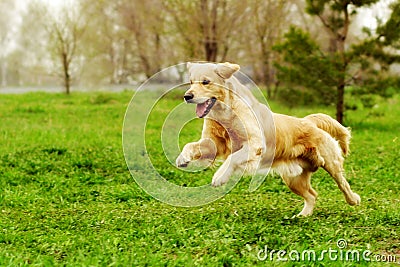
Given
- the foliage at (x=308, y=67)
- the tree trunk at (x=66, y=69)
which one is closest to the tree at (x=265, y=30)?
the foliage at (x=308, y=67)

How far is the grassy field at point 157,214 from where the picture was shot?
164 inches

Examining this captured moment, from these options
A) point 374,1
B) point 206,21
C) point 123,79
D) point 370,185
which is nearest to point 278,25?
point 206,21

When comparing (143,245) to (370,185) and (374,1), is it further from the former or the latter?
(374,1)

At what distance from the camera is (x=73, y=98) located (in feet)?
58.4

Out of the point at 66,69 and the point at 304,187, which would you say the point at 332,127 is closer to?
the point at 304,187

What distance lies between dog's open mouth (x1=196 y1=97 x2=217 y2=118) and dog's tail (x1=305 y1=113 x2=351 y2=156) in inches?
56.5

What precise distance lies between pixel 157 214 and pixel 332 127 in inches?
69.9

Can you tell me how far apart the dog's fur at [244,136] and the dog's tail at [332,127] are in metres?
0.13

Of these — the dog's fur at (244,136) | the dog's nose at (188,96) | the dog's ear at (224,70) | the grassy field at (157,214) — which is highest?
the dog's ear at (224,70)

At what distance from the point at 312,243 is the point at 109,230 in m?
1.64

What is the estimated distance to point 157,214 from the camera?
5387mm

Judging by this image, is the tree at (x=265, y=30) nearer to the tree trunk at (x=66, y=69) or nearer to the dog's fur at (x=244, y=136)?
the tree trunk at (x=66, y=69)

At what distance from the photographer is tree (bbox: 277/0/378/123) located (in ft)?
37.4

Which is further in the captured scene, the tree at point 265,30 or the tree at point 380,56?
the tree at point 265,30
